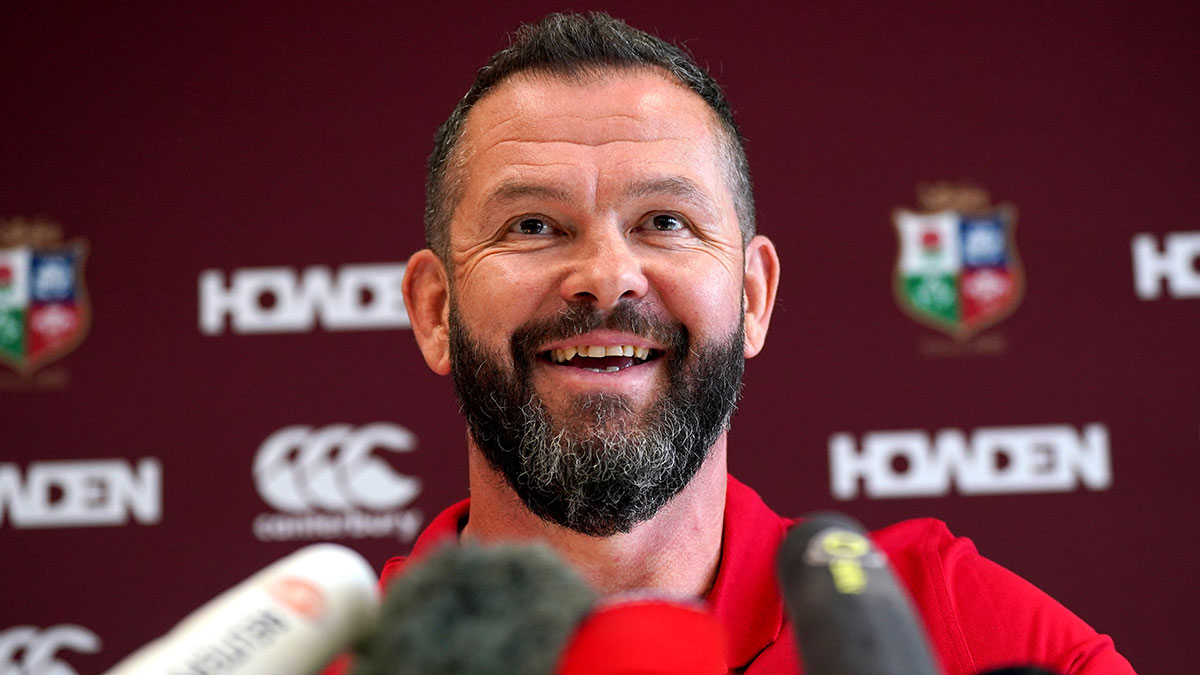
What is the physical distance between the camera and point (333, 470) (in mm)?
2152

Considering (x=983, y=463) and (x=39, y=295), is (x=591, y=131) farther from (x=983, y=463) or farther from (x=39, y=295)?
(x=39, y=295)

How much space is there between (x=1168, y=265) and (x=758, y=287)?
123cm

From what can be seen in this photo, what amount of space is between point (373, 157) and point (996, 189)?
1087 mm

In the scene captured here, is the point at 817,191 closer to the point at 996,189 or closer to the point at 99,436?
the point at 996,189

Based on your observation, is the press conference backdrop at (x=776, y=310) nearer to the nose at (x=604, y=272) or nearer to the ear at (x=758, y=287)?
the ear at (x=758, y=287)

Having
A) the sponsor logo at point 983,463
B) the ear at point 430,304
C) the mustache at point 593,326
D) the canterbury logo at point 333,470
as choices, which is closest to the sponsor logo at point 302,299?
the canterbury logo at point 333,470

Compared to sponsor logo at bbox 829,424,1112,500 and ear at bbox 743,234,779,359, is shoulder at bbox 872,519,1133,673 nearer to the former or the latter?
ear at bbox 743,234,779,359

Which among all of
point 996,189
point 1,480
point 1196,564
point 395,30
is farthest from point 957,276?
point 1,480

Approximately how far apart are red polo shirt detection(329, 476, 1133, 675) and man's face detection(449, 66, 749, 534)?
0.35 ft

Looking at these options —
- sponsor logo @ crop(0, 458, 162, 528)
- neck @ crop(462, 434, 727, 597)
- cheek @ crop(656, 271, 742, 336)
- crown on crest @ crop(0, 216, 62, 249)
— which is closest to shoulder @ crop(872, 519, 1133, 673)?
neck @ crop(462, 434, 727, 597)

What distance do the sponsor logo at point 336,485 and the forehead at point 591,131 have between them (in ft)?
3.68

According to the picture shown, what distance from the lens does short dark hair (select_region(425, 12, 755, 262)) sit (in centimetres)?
110

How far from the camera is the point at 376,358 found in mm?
2174

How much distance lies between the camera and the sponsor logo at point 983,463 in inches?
82.9
